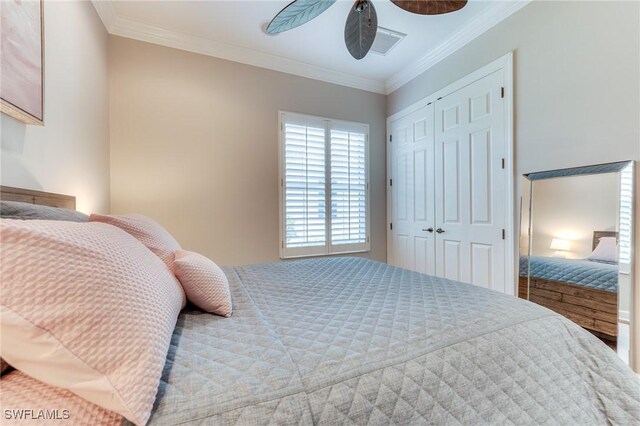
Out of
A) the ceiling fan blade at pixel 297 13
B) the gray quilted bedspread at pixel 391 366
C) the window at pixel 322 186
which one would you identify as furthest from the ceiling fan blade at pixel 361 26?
the gray quilted bedspread at pixel 391 366

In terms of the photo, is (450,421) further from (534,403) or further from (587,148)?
(587,148)

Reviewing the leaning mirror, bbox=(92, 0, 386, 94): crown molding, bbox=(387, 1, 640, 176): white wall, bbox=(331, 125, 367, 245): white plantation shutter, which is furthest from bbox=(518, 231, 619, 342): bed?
bbox=(92, 0, 386, 94): crown molding

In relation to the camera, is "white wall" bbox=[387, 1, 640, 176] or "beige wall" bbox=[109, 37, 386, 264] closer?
"white wall" bbox=[387, 1, 640, 176]

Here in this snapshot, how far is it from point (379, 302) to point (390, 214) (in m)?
2.63

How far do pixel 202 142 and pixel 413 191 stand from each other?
96.0 inches

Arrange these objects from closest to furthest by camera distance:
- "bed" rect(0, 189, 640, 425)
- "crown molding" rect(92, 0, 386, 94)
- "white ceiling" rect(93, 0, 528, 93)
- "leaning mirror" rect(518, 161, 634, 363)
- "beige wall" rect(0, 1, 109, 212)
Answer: "bed" rect(0, 189, 640, 425) < "beige wall" rect(0, 1, 109, 212) < "leaning mirror" rect(518, 161, 634, 363) < "white ceiling" rect(93, 0, 528, 93) < "crown molding" rect(92, 0, 386, 94)

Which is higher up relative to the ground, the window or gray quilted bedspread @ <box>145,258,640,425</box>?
the window

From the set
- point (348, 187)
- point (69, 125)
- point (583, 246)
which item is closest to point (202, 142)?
point (69, 125)

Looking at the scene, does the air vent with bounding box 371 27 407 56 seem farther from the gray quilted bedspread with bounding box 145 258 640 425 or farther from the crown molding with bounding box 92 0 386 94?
the gray quilted bedspread with bounding box 145 258 640 425

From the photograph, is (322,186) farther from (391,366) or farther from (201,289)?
(391,366)

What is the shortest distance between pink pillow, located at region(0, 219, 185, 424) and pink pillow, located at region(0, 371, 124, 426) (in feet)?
0.12

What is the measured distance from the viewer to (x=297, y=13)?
167cm

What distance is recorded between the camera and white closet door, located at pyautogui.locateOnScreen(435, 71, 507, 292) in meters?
2.37

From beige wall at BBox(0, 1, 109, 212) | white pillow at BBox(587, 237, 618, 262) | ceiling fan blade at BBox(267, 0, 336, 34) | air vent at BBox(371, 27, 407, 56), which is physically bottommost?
white pillow at BBox(587, 237, 618, 262)
